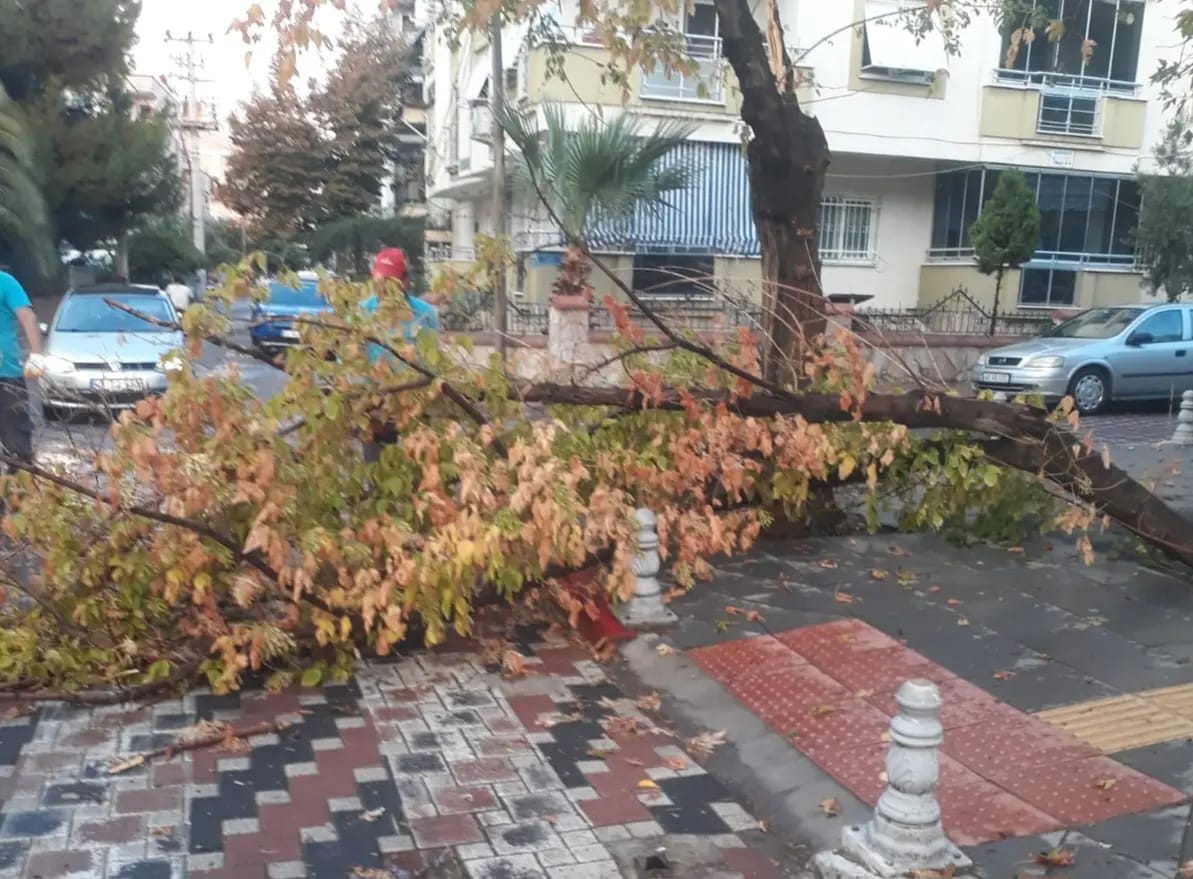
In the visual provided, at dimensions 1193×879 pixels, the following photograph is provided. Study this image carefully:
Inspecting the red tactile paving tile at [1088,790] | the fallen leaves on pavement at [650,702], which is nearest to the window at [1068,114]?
the fallen leaves on pavement at [650,702]

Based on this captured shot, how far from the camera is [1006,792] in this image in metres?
4.12

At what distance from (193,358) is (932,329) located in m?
17.0

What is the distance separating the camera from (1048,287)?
23.2 metres

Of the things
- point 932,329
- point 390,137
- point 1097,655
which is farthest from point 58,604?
point 390,137

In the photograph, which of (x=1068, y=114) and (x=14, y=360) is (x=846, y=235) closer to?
(x=1068, y=114)

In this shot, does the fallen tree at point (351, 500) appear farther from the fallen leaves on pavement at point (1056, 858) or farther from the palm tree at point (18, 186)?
the palm tree at point (18, 186)

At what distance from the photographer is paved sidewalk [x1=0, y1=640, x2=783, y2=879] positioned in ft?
12.2

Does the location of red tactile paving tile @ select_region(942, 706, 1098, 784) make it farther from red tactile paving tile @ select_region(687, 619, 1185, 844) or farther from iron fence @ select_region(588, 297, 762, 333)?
iron fence @ select_region(588, 297, 762, 333)

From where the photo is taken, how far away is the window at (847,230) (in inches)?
908

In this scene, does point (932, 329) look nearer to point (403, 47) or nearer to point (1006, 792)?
point (1006, 792)

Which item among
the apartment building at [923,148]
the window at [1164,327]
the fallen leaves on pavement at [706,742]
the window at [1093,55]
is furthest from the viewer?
the window at [1093,55]

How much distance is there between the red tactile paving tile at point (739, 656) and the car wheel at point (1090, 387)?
12.0m

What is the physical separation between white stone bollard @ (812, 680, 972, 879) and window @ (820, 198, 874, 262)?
2033 centimetres

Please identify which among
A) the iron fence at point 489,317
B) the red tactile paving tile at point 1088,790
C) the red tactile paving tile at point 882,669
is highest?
the iron fence at point 489,317
